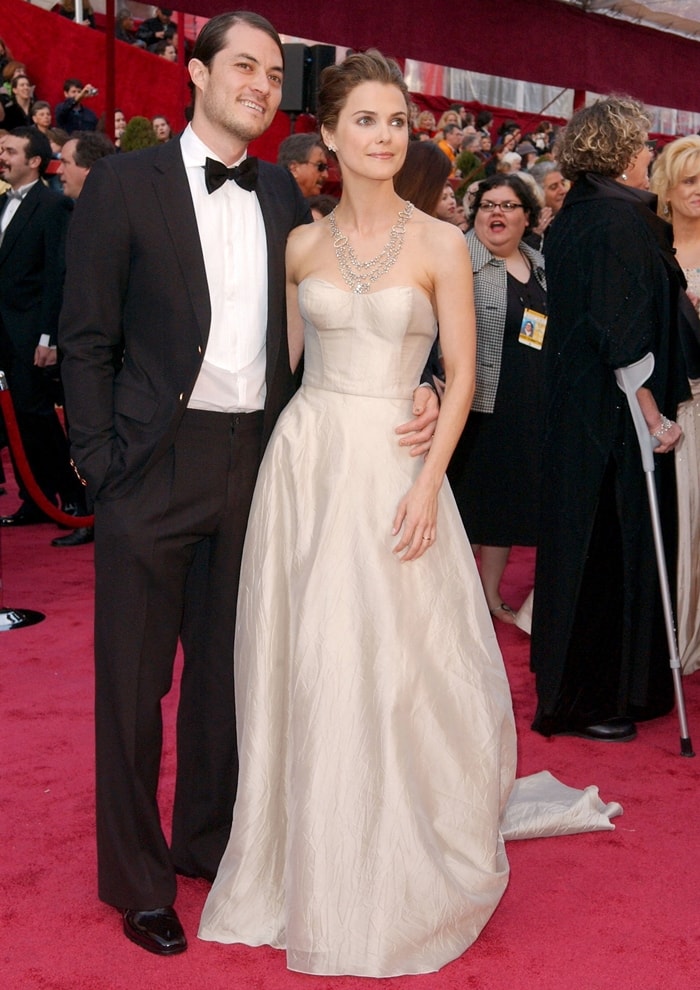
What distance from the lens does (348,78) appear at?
259 cm

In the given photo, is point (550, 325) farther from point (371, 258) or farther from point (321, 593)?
point (321, 593)

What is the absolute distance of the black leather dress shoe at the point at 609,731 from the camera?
13.0 ft

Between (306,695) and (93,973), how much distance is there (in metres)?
0.71

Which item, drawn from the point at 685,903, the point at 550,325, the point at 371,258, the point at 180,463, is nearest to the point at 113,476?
the point at 180,463

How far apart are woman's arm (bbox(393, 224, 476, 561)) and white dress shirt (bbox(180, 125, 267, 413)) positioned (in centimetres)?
38

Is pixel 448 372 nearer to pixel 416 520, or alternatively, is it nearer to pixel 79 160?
pixel 416 520

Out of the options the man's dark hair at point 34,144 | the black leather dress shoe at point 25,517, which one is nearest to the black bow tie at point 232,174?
the man's dark hair at point 34,144

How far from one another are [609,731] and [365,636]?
1.63m

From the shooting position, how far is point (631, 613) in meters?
3.98

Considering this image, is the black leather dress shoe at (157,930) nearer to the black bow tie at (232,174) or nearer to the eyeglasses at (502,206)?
the black bow tie at (232,174)

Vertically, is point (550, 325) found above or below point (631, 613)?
above

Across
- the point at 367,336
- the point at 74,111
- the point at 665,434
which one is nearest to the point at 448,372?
the point at 367,336

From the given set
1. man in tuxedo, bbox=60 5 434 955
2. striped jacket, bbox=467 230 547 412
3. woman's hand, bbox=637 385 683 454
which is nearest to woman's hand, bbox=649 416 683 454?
woman's hand, bbox=637 385 683 454

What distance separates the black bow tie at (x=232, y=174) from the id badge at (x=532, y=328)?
253 cm
